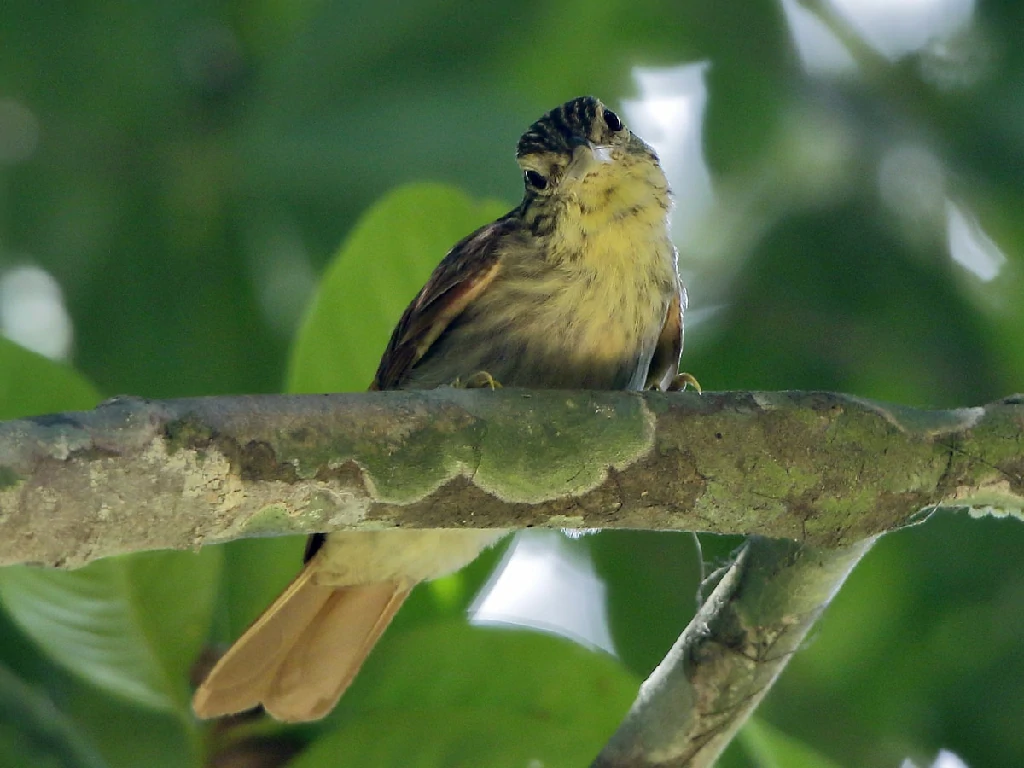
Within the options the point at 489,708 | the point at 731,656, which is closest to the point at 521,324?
the point at 489,708

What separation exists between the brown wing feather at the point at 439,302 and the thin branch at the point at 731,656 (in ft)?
3.01

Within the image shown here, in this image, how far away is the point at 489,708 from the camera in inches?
101

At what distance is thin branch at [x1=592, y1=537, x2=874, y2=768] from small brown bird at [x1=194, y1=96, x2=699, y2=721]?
72 centimetres

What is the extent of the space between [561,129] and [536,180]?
14 centimetres

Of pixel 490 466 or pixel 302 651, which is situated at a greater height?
pixel 490 466

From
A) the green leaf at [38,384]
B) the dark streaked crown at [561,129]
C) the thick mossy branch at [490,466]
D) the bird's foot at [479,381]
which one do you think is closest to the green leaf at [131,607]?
the green leaf at [38,384]

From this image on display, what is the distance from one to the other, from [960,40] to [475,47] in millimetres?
1479

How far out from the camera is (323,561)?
3.08 m

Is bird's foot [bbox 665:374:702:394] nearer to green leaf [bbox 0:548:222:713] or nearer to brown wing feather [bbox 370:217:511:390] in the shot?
brown wing feather [bbox 370:217:511:390]

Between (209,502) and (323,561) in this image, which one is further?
(323,561)

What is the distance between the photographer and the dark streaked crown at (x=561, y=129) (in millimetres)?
3125

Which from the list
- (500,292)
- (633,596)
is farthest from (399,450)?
(633,596)

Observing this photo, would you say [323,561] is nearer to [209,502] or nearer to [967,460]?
[209,502]

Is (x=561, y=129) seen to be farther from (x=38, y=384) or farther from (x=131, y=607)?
(x=131, y=607)
